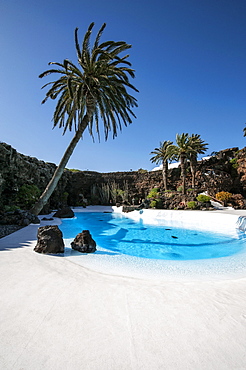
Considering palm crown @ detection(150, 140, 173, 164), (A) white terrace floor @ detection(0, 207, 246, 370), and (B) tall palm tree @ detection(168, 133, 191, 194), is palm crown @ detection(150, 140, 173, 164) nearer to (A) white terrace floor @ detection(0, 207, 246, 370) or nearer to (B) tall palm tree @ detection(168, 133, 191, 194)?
(B) tall palm tree @ detection(168, 133, 191, 194)

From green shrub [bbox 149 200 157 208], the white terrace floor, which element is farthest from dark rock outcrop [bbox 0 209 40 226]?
green shrub [bbox 149 200 157 208]

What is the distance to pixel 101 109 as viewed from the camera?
365 inches

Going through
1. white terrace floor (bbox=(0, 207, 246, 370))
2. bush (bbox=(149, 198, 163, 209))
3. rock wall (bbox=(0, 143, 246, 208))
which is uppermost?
rock wall (bbox=(0, 143, 246, 208))

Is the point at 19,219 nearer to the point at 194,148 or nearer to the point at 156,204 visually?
the point at 156,204

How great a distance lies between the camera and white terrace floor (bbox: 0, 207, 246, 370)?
53.7 inches

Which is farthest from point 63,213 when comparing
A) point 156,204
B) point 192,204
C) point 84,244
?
point 192,204

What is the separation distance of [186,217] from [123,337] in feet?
41.6

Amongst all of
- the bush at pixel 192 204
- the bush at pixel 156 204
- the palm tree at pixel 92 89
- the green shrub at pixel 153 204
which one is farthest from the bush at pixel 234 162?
the palm tree at pixel 92 89

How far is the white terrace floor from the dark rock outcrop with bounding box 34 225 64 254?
Result: 155 centimetres

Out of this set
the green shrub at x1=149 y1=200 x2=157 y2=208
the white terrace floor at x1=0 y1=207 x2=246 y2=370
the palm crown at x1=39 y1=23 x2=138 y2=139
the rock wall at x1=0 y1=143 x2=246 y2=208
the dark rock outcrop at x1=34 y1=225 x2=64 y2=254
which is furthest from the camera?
the green shrub at x1=149 y1=200 x2=157 y2=208

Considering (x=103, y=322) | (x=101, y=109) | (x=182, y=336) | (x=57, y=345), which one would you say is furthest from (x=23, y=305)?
(x=101, y=109)

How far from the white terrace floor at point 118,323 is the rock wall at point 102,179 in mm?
9485

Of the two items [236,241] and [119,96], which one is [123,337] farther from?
[119,96]

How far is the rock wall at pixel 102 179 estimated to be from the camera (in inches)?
474
